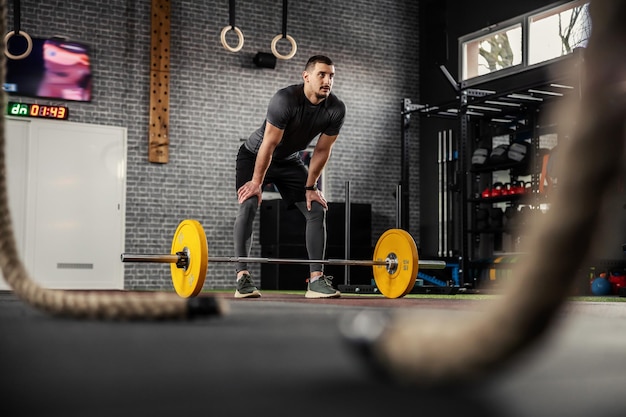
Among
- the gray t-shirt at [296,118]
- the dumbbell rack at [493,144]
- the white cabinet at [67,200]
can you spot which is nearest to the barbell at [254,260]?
the gray t-shirt at [296,118]

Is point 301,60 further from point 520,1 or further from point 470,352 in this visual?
point 470,352

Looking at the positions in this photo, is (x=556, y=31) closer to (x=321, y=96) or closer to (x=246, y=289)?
(x=321, y=96)

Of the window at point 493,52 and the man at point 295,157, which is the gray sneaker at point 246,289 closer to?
the man at point 295,157

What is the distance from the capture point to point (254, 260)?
322 cm

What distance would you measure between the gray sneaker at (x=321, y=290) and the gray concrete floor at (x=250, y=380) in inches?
103

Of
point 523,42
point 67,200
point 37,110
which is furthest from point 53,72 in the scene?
point 523,42

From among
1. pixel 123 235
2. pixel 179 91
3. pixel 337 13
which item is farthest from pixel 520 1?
pixel 123 235

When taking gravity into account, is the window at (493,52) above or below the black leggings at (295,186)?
above

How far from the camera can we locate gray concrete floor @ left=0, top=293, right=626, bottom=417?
1.64ft

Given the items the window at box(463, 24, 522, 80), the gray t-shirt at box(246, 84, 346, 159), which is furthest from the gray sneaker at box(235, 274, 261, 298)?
the window at box(463, 24, 522, 80)

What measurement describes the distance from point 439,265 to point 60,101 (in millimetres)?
4722

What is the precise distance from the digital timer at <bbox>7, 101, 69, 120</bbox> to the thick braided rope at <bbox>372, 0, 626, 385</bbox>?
7.00 metres

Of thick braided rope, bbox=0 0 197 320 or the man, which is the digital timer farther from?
thick braided rope, bbox=0 0 197 320

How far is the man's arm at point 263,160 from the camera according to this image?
3381 mm
